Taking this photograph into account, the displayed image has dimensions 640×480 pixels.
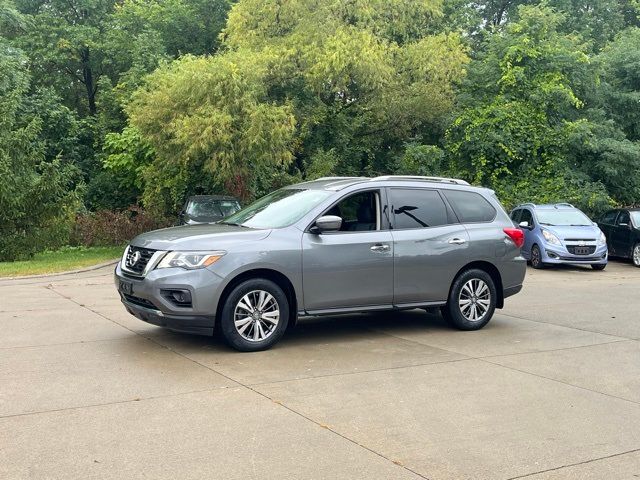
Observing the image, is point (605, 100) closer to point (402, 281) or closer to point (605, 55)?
point (605, 55)

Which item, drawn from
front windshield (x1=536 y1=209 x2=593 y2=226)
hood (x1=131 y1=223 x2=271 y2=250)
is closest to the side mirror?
hood (x1=131 y1=223 x2=271 y2=250)

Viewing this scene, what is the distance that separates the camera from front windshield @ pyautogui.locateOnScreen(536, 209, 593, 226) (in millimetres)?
19703

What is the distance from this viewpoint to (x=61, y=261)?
1864cm

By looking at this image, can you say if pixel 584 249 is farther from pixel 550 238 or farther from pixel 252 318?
pixel 252 318

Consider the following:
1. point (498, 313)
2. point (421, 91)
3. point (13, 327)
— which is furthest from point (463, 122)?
point (13, 327)

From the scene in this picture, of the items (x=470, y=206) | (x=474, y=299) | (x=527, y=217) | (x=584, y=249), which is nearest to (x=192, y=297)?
(x=474, y=299)

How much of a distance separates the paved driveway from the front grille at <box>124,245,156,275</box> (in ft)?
2.78

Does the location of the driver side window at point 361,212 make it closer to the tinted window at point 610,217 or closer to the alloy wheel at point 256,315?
the alloy wheel at point 256,315

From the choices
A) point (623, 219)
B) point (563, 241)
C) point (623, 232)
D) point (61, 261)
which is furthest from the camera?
point (623, 219)

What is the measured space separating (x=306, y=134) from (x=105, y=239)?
8.01 meters

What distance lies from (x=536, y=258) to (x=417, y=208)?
10902mm

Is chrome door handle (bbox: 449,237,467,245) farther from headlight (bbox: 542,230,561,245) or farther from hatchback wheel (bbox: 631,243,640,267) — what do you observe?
hatchback wheel (bbox: 631,243,640,267)

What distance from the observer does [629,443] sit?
5.33 meters

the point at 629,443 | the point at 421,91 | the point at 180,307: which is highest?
the point at 421,91
